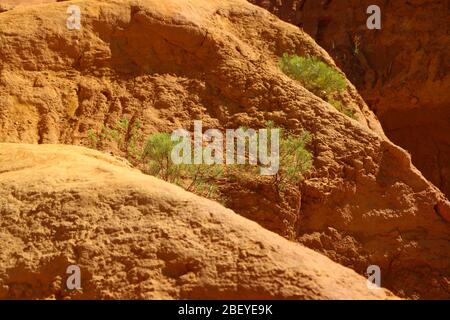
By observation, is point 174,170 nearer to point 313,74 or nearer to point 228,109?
point 228,109

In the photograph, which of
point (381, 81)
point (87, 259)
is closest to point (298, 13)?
point (381, 81)

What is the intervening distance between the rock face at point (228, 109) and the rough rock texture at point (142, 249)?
2.70 metres

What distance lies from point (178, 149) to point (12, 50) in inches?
97.1

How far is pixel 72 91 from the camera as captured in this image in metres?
8.98

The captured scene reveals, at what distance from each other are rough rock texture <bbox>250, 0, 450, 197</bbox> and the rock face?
6.05 meters

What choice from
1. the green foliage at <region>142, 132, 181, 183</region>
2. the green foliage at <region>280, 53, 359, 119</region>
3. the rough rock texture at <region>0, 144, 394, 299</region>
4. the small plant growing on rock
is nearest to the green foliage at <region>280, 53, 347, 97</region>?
the green foliage at <region>280, 53, 359, 119</region>

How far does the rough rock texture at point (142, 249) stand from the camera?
197 inches

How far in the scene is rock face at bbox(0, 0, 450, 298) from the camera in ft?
27.2

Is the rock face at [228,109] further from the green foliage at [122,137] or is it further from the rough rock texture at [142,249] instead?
the rough rock texture at [142,249]

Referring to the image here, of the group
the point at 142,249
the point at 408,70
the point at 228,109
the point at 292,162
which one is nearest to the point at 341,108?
the point at 228,109

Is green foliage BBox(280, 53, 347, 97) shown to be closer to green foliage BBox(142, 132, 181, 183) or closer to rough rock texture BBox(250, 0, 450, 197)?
green foliage BBox(142, 132, 181, 183)

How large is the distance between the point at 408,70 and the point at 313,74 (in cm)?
685

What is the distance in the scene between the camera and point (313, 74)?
32.8 feet

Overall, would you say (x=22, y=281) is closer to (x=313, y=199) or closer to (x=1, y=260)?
(x=1, y=260)
